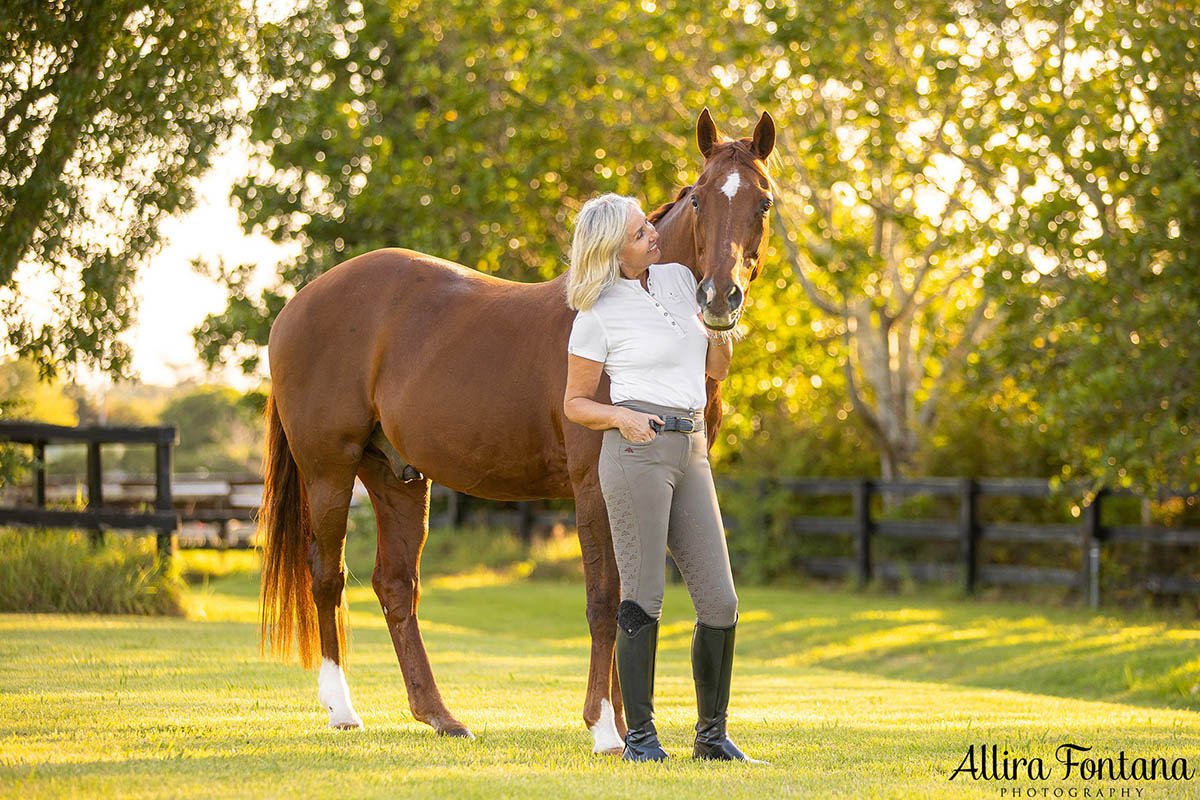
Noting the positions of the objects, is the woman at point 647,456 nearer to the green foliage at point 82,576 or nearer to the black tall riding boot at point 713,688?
the black tall riding boot at point 713,688

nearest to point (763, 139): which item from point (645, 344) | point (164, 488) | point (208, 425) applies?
point (645, 344)

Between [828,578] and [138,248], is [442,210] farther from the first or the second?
[138,248]

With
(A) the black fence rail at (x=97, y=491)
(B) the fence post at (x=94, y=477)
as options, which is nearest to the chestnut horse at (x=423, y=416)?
(A) the black fence rail at (x=97, y=491)

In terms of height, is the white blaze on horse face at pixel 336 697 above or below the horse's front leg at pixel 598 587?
below

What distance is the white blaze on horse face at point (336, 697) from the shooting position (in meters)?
5.39

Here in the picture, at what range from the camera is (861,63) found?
16.4 metres

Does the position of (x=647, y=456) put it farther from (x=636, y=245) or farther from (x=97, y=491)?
(x=97, y=491)

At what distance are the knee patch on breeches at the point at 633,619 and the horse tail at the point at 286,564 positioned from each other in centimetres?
213

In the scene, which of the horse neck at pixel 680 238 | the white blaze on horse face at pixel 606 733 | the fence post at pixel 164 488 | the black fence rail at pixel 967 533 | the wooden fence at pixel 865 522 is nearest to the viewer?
the white blaze on horse face at pixel 606 733

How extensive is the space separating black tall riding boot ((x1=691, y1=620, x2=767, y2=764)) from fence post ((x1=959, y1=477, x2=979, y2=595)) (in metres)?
11.4

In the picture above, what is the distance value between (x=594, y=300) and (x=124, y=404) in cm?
6339

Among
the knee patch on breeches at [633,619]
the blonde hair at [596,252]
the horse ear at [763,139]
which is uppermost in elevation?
the horse ear at [763,139]

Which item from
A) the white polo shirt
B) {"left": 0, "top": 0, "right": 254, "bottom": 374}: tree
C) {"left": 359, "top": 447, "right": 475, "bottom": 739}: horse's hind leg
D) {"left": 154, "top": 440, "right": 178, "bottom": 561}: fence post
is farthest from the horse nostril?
{"left": 154, "top": 440, "right": 178, "bottom": 561}: fence post

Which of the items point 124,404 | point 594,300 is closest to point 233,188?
point 594,300
